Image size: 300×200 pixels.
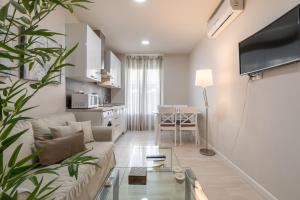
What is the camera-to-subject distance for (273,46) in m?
1.90

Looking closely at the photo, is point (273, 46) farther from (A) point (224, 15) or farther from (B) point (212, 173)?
(B) point (212, 173)

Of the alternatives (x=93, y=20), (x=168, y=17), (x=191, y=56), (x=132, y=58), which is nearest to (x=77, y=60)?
(x=93, y=20)

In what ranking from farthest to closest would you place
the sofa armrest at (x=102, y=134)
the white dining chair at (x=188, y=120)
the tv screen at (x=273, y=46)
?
1. the white dining chair at (x=188, y=120)
2. the sofa armrest at (x=102, y=134)
3. the tv screen at (x=273, y=46)

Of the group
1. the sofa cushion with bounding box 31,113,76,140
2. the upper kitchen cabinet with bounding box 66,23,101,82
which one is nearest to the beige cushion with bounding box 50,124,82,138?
the sofa cushion with bounding box 31,113,76,140

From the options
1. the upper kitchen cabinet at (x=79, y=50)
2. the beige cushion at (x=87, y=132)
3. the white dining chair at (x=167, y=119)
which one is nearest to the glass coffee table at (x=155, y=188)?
the beige cushion at (x=87, y=132)

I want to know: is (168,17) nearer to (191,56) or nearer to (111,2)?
(111,2)

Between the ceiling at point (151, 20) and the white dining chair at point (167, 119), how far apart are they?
1.71m

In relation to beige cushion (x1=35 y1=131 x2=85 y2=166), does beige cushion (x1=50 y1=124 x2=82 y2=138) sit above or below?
above

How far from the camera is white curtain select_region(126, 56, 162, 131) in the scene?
6375mm

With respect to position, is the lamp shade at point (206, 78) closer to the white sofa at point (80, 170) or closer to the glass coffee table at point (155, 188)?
the white sofa at point (80, 170)

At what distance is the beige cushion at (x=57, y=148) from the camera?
5.69 feet

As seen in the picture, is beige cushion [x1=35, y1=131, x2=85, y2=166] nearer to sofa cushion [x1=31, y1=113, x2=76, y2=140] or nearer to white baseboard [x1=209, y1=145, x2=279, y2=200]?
sofa cushion [x1=31, y1=113, x2=76, y2=140]

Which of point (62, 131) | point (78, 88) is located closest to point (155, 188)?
point (62, 131)

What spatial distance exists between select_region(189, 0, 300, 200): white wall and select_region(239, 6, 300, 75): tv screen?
10 centimetres
